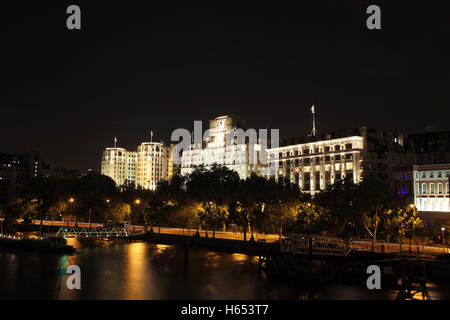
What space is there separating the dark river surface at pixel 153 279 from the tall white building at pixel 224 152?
93720mm

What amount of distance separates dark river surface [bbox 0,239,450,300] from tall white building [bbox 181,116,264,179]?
93720 mm

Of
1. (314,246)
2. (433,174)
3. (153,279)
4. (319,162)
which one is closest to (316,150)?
(319,162)

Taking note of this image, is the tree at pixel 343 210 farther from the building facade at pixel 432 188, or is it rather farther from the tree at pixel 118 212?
the tree at pixel 118 212

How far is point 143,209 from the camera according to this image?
304 ft

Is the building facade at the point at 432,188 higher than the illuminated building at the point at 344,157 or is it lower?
lower

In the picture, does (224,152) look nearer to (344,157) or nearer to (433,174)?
(344,157)

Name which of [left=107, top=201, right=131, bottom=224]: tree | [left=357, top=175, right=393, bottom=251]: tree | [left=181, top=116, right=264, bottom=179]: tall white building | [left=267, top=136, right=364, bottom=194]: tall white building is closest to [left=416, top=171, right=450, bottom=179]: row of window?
[left=267, top=136, right=364, bottom=194]: tall white building

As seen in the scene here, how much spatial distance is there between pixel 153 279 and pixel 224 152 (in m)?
124

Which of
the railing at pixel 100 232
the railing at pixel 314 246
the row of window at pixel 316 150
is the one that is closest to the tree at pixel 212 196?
the railing at pixel 100 232

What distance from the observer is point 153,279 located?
44281 millimetres

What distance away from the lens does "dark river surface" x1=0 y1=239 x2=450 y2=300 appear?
126 ft

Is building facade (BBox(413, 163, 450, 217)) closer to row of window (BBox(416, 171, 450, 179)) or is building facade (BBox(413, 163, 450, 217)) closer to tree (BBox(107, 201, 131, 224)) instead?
row of window (BBox(416, 171, 450, 179))

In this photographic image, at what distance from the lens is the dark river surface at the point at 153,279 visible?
1510 inches

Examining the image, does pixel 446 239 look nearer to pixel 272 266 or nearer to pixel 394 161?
pixel 272 266
